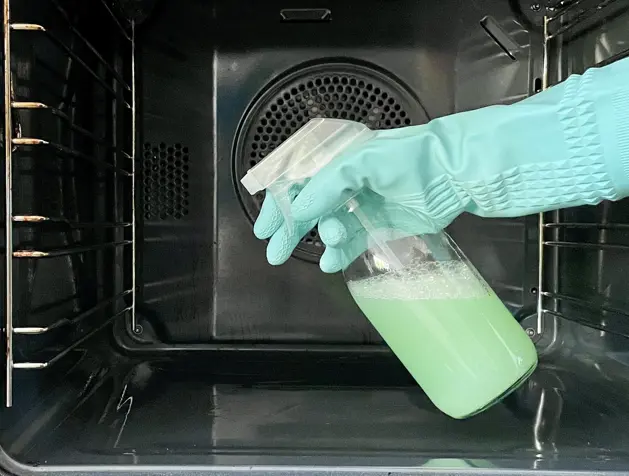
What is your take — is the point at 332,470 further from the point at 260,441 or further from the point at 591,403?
the point at 591,403

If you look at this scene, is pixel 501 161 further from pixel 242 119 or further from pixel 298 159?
pixel 242 119

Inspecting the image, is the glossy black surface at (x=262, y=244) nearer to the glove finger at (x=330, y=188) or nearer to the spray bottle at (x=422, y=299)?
the spray bottle at (x=422, y=299)

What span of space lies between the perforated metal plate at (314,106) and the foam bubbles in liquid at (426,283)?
25cm

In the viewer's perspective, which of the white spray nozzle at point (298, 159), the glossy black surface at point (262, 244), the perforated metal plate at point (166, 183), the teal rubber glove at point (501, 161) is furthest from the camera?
the perforated metal plate at point (166, 183)

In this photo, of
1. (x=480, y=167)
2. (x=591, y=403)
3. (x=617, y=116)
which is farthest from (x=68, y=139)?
(x=591, y=403)

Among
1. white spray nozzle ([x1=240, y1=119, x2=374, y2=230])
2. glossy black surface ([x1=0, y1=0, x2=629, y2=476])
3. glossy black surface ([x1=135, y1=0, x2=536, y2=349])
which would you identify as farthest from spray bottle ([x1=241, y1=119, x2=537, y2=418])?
glossy black surface ([x1=135, y1=0, x2=536, y2=349])

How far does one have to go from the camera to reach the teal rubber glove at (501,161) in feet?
2.00

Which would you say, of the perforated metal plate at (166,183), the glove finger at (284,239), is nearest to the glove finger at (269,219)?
the glove finger at (284,239)

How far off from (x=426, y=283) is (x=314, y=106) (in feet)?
1.28

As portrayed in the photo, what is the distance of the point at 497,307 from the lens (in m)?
0.78

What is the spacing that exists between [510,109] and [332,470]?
39cm

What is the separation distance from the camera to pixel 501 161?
64 centimetres

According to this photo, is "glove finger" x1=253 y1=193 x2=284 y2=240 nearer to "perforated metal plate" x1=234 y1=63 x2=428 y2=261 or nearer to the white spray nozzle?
the white spray nozzle

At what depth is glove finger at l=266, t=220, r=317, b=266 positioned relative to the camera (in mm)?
754
